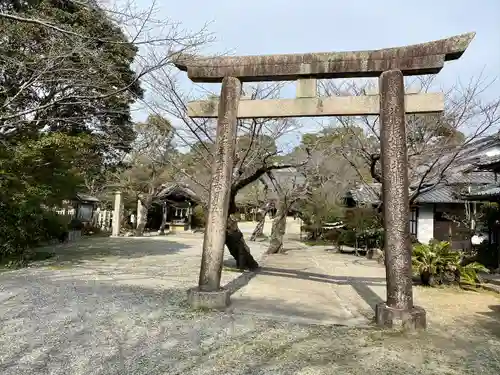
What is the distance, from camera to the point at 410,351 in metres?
4.80

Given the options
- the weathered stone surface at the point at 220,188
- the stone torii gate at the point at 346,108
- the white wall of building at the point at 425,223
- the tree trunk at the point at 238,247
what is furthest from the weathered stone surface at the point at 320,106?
the white wall of building at the point at 425,223

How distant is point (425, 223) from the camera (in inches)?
812

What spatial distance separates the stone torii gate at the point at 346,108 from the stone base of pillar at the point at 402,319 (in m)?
0.01

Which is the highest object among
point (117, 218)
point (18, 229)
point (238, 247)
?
point (117, 218)

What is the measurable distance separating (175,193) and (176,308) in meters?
25.2

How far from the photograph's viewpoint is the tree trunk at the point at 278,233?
18.1 meters

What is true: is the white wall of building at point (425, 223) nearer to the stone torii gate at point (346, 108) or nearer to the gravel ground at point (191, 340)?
the gravel ground at point (191, 340)

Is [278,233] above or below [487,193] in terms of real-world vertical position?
below

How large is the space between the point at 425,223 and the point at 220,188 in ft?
55.2

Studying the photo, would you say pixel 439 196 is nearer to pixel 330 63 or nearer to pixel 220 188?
pixel 330 63

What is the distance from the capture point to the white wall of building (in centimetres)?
2050

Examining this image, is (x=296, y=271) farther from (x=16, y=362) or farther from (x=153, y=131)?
(x=153, y=131)

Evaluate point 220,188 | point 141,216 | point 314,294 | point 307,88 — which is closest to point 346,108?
point 307,88

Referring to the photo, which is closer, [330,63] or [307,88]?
[330,63]
